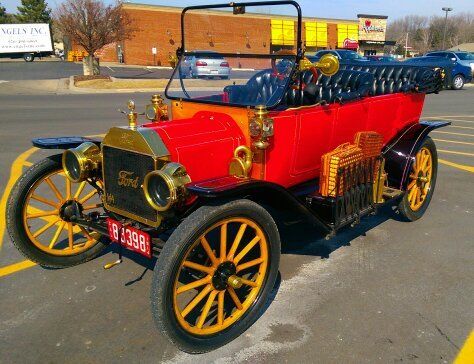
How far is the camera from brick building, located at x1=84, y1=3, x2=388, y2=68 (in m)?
3.34

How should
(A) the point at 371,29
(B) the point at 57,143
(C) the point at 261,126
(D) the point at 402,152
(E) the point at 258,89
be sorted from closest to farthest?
(C) the point at 261,126 → (B) the point at 57,143 → (E) the point at 258,89 → (D) the point at 402,152 → (A) the point at 371,29

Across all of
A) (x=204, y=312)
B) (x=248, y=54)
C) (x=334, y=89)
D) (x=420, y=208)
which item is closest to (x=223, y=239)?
(x=204, y=312)

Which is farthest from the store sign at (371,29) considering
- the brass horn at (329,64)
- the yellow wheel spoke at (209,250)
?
the yellow wheel spoke at (209,250)

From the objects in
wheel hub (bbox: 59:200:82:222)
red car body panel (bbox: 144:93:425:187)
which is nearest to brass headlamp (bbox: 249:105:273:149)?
red car body panel (bbox: 144:93:425:187)

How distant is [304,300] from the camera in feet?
10.0

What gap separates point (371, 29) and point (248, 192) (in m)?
45.8

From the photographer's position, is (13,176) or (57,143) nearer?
(57,143)

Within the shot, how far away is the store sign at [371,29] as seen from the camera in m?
43.1

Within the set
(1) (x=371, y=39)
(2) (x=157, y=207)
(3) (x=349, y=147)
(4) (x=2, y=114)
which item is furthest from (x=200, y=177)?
(1) (x=371, y=39)

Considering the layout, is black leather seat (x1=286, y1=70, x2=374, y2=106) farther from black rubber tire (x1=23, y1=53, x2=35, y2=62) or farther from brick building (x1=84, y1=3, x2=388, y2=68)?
black rubber tire (x1=23, y1=53, x2=35, y2=62)

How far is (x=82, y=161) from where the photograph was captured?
10.0ft

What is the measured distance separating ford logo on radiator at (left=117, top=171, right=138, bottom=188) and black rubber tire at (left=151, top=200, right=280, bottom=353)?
689 millimetres

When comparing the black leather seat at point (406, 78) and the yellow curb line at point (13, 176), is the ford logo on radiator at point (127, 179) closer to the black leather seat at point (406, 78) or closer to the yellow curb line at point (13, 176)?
the yellow curb line at point (13, 176)

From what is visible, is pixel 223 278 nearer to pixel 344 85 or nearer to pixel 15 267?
pixel 15 267
